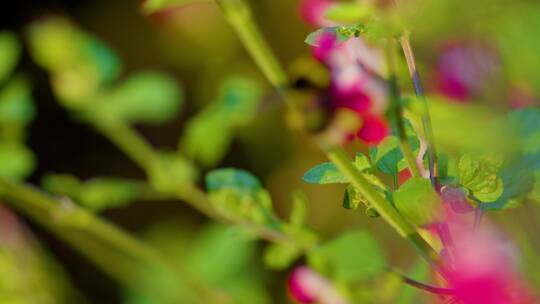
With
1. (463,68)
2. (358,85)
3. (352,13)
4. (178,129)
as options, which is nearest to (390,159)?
(352,13)

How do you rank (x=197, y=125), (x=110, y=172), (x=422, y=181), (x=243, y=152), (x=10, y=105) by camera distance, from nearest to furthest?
(x=422, y=181) < (x=197, y=125) < (x=10, y=105) < (x=243, y=152) < (x=110, y=172)

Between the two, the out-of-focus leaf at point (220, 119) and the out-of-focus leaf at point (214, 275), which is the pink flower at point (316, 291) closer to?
the out-of-focus leaf at point (220, 119)

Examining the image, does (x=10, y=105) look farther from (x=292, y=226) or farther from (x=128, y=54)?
(x=128, y=54)

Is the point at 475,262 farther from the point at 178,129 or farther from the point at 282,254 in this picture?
the point at 178,129

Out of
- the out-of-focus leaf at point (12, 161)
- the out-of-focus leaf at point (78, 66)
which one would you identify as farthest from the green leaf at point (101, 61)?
the out-of-focus leaf at point (12, 161)

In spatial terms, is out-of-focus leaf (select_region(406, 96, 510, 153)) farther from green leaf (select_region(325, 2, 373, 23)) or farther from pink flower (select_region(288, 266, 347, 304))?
pink flower (select_region(288, 266, 347, 304))

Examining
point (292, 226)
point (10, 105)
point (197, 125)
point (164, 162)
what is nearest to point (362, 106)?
point (292, 226)

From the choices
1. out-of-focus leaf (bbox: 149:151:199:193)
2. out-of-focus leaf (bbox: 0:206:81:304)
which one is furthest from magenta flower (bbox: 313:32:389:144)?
out-of-focus leaf (bbox: 0:206:81:304)
